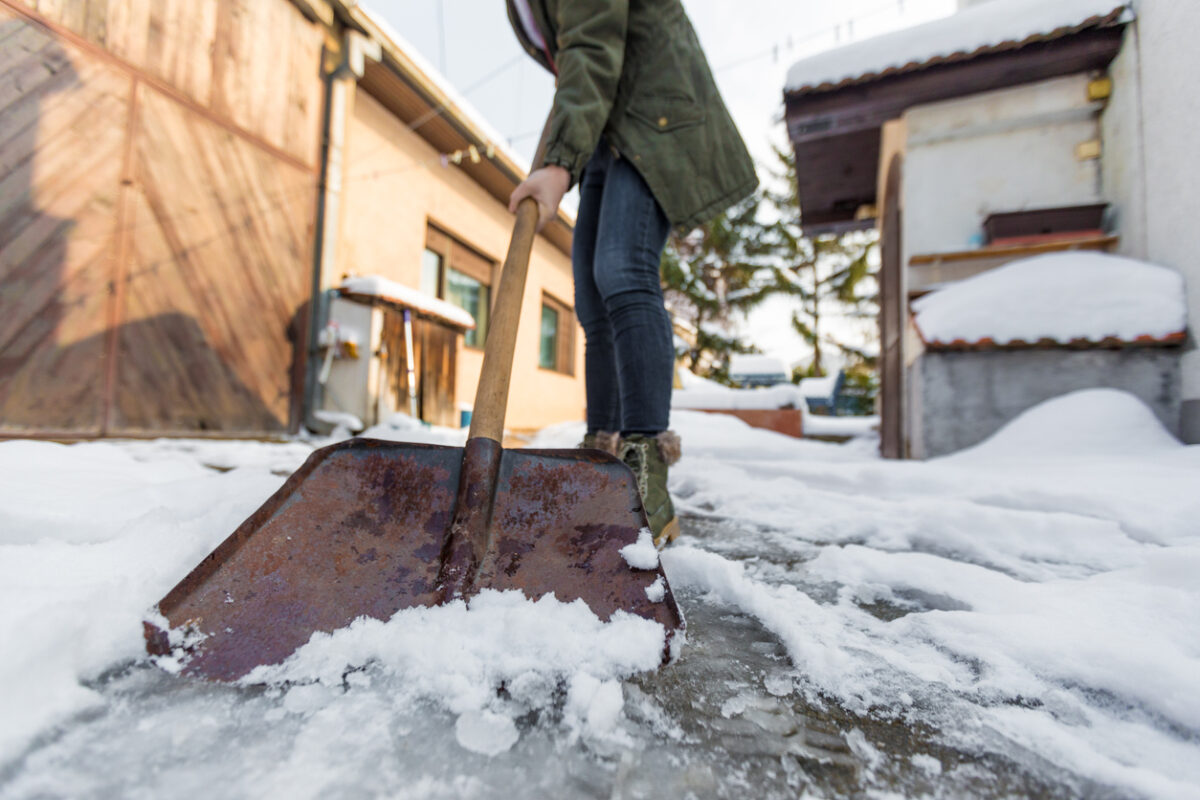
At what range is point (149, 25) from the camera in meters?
2.82

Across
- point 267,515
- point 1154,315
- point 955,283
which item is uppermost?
point 955,283

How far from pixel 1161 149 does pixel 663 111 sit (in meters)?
2.45

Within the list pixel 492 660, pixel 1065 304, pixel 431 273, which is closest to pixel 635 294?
pixel 492 660

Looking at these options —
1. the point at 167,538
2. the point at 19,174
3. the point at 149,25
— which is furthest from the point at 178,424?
the point at 167,538

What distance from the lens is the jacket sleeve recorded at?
3.80 feet

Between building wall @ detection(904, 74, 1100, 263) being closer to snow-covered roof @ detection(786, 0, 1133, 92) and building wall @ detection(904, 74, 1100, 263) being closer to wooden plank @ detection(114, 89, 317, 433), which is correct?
snow-covered roof @ detection(786, 0, 1133, 92)

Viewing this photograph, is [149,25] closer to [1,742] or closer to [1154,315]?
[1,742]

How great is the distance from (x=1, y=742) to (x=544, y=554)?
51 cm

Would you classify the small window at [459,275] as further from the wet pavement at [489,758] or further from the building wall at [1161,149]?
the wet pavement at [489,758]

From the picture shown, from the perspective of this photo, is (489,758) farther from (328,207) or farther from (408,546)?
(328,207)

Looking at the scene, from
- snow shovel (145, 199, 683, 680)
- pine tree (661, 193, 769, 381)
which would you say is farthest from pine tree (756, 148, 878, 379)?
snow shovel (145, 199, 683, 680)

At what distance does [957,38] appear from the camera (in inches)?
112

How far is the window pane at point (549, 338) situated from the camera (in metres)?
7.87

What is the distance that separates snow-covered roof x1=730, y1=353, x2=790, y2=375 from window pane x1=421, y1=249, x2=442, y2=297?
637cm
